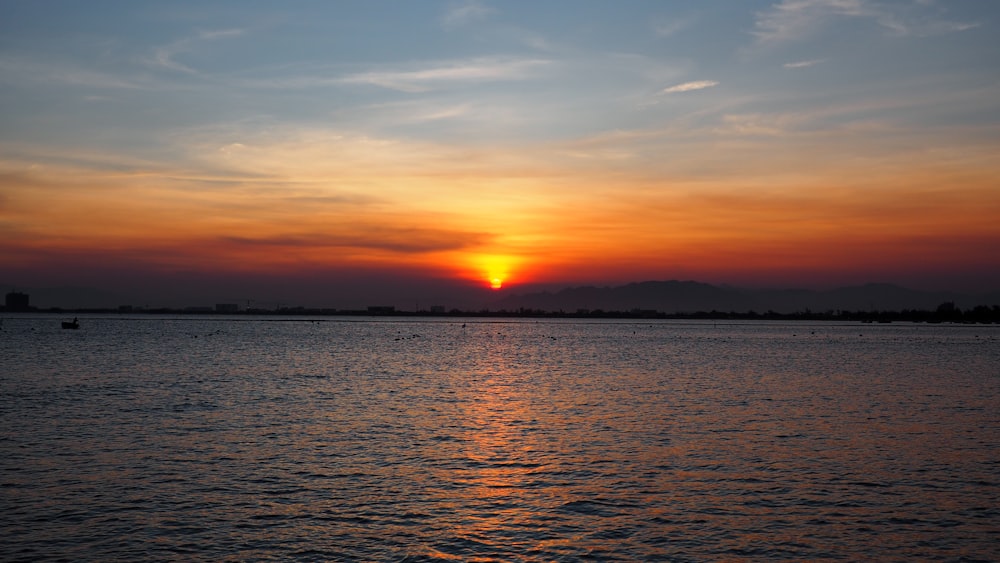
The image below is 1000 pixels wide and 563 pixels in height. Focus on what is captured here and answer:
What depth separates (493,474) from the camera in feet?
102

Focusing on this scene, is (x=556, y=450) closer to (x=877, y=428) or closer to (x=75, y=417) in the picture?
(x=877, y=428)

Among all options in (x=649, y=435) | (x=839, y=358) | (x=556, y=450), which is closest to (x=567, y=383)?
(x=649, y=435)

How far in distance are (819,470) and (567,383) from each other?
42.4 m

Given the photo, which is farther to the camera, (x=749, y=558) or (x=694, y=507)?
(x=694, y=507)

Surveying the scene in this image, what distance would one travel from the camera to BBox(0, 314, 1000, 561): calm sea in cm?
2186

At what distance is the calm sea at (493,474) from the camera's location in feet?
71.7

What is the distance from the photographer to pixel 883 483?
29.8m

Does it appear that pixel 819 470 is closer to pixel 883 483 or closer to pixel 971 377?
pixel 883 483

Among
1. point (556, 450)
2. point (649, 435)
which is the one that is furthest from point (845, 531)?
point (649, 435)

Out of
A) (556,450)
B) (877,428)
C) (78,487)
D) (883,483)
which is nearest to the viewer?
(78,487)

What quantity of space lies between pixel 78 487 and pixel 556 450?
786 inches

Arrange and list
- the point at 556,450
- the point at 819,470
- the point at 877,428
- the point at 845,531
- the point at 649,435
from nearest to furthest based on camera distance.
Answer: the point at 845,531
the point at 819,470
the point at 556,450
the point at 649,435
the point at 877,428

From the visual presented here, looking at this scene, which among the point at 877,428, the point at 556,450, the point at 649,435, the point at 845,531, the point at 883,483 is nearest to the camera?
the point at 845,531

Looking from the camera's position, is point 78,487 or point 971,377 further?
point 971,377
